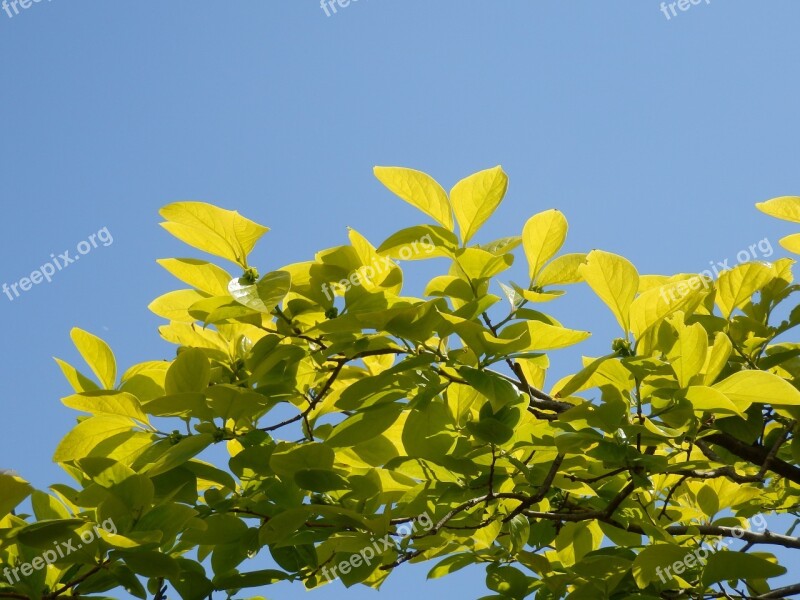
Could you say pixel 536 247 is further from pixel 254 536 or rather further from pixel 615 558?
pixel 254 536

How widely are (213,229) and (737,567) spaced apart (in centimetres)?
122

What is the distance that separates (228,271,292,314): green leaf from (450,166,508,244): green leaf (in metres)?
0.37

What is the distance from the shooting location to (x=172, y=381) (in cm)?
152

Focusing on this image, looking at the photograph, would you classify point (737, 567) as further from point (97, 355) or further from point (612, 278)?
point (97, 355)

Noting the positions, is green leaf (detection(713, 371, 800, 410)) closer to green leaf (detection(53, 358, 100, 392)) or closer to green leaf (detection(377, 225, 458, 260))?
green leaf (detection(377, 225, 458, 260))

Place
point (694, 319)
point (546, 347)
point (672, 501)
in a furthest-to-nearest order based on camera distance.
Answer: point (672, 501) → point (694, 319) → point (546, 347)

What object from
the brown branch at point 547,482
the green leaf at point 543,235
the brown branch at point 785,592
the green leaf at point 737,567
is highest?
the green leaf at point 543,235

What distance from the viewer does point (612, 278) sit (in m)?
1.51

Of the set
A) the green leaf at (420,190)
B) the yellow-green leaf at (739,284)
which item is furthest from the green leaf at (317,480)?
the yellow-green leaf at (739,284)

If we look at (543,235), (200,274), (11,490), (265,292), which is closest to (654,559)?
(543,235)

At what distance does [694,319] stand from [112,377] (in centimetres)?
122

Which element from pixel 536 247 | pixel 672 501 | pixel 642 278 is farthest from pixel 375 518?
pixel 672 501

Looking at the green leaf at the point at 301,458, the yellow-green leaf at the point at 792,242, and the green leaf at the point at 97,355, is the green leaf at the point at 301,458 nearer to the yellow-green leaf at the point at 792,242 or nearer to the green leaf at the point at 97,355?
the green leaf at the point at 97,355

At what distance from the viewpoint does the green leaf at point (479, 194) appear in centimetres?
Answer: 154
